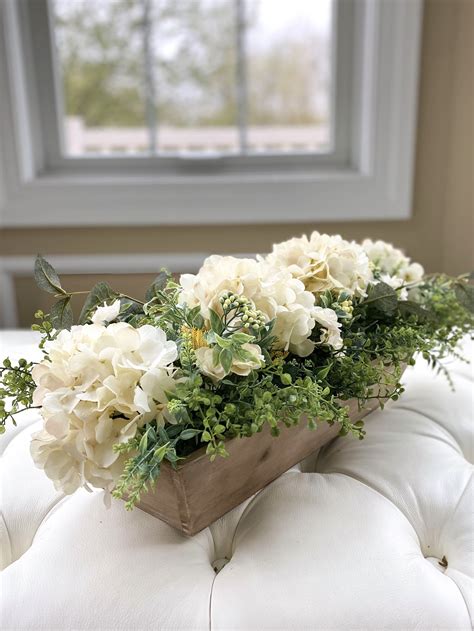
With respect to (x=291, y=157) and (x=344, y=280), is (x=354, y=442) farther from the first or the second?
(x=291, y=157)

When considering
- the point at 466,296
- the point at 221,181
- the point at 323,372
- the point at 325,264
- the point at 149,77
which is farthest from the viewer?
the point at 149,77

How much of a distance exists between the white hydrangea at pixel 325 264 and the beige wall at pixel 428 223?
2.94 feet

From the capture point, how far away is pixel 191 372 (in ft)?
1.79

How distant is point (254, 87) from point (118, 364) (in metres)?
1.49

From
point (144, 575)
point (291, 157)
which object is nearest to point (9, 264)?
point (291, 157)

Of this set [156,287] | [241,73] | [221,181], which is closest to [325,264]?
[156,287]

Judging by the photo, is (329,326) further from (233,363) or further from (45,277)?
(45,277)

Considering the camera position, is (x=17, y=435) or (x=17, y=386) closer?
(x=17, y=386)

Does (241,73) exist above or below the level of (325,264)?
above

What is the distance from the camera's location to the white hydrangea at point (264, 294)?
1.90ft

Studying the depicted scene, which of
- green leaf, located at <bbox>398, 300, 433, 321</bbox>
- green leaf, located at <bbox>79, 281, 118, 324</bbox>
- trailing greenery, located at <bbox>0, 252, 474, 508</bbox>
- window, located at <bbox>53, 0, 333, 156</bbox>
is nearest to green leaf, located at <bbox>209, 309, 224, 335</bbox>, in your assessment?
trailing greenery, located at <bbox>0, 252, 474, 508</bbox>

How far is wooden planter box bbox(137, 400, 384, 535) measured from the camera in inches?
20.9

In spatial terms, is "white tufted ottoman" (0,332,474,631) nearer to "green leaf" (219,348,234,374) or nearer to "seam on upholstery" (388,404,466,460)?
"seam on upholstery" (388,404,466,460)

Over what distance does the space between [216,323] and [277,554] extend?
0.22 m
